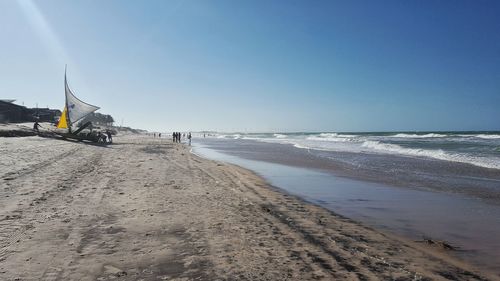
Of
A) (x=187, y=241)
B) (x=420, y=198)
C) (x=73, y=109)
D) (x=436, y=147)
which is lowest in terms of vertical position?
(x=420, y=198)

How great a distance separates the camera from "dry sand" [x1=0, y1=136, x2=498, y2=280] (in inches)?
187

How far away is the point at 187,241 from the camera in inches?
236

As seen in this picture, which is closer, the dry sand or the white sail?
the dry sand

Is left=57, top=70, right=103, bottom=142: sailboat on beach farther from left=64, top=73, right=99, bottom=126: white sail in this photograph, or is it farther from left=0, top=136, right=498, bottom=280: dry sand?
left=0, top=136, right=498, bottom=280: dry sand

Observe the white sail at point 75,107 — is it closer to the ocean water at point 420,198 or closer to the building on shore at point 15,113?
the building on shore at point 15,113

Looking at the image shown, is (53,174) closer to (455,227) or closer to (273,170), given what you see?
(273,170)

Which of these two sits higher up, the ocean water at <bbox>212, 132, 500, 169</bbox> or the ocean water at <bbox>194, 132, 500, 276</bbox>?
the ocean water at <bbox>212, 132, 500, 169</bbox>

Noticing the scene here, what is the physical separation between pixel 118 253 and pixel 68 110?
3760 centimetres

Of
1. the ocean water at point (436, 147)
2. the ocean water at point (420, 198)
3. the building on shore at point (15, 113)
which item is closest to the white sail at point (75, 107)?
the building on shore at point (15, 113)

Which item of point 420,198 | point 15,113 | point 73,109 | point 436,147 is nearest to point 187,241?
point 420,198

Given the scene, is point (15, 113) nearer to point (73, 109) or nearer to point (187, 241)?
point (73, 109)

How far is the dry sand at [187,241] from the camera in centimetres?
Result: 475

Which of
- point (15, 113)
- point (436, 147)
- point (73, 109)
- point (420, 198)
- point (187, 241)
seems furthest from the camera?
point (15, 113)

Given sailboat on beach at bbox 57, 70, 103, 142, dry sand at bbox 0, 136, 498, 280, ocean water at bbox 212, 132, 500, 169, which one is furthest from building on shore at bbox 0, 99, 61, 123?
dry sand at bbox 0, 136, 498, 280
